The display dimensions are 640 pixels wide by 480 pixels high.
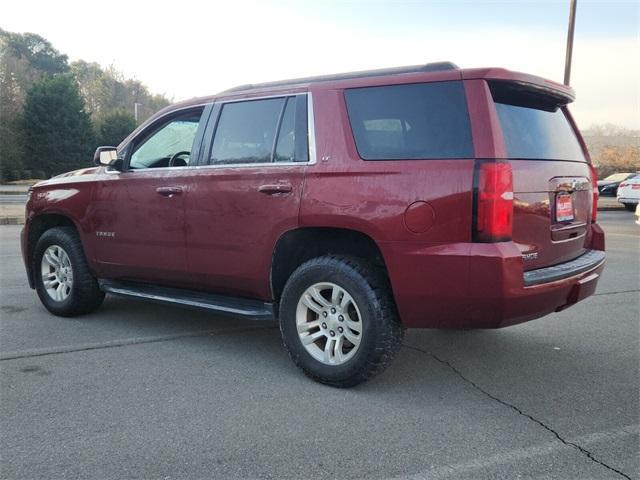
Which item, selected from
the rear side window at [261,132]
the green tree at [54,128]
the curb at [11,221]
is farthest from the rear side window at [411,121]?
the green tree at [54,128]

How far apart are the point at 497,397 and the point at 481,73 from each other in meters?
1.91

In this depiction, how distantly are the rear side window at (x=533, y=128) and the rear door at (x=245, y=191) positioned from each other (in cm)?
125

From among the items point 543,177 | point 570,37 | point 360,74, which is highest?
point 570,37

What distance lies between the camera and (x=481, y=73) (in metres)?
3.32

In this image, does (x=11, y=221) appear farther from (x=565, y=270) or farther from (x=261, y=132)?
(x=565, y=270)

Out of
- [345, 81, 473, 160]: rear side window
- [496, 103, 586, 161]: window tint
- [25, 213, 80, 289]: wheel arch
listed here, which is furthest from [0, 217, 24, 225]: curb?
[496, 103, 586, 161]: window tint

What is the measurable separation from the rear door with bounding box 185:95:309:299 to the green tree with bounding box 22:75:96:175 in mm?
46105

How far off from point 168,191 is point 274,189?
105 cm

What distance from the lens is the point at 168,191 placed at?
14.7 ft

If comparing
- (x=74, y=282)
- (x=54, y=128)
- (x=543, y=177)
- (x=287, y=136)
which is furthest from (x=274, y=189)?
(x=54, y=128)

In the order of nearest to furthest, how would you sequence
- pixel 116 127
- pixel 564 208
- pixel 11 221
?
pixel 564 208
pixel 11 221
pixel 116 127

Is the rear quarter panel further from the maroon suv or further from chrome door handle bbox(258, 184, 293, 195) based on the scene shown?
chrome door handle bbox(258, 184, 293, 195)

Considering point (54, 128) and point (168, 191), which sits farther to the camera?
point (54, 128)

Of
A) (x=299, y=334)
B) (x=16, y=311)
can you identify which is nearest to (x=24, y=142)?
(x=16, y=311)
